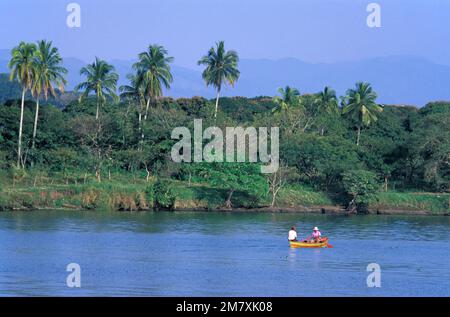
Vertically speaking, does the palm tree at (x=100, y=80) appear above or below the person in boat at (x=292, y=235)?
above

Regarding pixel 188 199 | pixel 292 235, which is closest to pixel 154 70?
pixel 188 199

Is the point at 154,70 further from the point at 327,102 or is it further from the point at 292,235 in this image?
the point at 292,235

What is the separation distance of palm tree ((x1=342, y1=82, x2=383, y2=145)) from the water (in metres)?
18.2

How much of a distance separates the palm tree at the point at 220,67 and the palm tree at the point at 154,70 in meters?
4.05

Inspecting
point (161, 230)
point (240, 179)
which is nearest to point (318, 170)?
point (240, 179)

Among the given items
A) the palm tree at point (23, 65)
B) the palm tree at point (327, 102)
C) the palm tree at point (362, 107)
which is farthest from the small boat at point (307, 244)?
the palm tree at point (327, 102)

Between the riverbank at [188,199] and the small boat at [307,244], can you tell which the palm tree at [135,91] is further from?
the small boat at [307,244]

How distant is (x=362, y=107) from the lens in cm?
8156

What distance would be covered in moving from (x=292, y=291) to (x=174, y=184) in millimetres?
35550

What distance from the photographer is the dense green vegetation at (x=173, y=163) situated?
221ft

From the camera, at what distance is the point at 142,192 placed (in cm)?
6669

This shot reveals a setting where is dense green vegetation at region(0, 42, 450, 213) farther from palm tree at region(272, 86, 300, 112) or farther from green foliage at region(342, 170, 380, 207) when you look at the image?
palm tree at region(272, 86, 300, 112)

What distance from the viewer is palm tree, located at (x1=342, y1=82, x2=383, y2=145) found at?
268 feet

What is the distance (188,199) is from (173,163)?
515 cm
